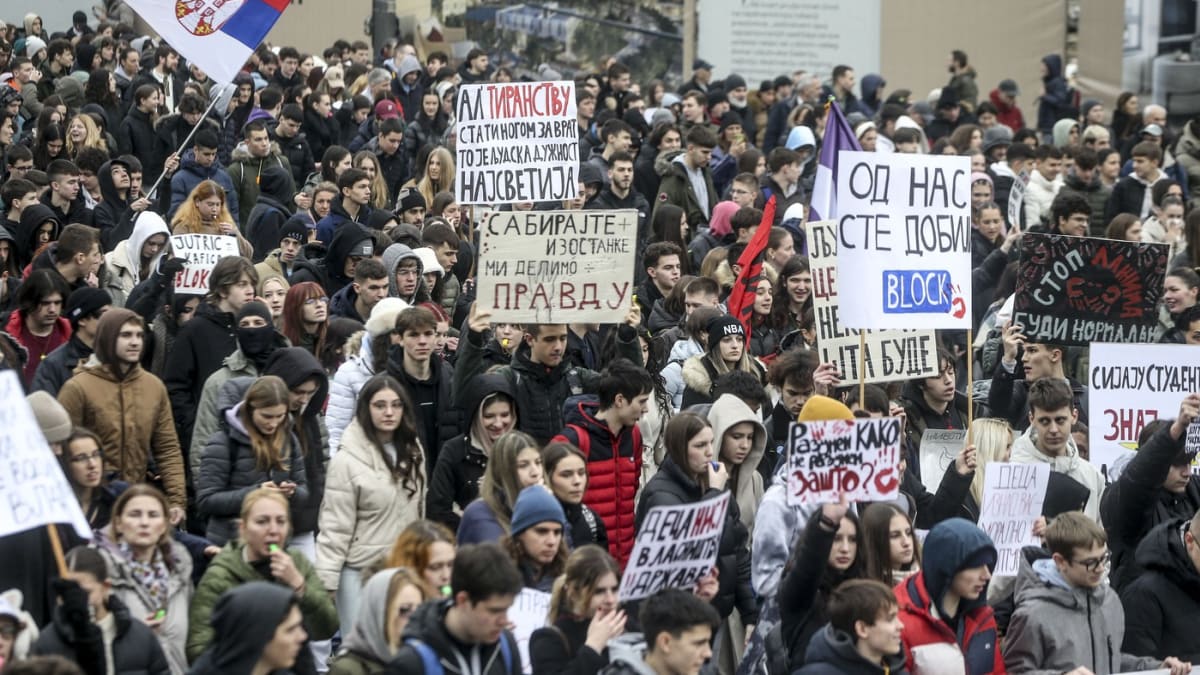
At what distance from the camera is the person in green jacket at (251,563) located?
7438mm

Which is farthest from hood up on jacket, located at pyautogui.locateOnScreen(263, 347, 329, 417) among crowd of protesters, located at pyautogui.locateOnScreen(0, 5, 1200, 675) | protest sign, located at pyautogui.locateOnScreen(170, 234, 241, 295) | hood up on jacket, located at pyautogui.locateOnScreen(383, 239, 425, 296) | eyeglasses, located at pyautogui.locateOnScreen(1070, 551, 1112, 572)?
eyeglasses, located at pyautogui.locateOnScreen(1070, 551, 1112, 572)

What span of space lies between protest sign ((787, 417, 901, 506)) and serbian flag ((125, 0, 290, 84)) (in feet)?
23.4

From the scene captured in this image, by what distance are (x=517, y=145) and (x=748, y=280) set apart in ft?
6.70

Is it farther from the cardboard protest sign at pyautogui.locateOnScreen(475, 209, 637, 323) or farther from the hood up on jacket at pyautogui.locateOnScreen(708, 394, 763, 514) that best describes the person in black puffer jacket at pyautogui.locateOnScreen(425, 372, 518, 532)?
the hood up on jacket at pyautogui.locateOnScreen(708, 394, 763, 514)

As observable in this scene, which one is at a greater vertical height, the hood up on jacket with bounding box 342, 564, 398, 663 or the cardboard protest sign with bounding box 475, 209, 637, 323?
the cardboard protest sign with bounding box 475, 209, 637, 323

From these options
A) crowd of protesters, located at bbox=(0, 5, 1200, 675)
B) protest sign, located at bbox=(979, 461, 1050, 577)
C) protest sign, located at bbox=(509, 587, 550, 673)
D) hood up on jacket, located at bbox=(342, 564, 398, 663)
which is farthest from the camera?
protest sign, located at bbox=(979, 461, 1050, 577)

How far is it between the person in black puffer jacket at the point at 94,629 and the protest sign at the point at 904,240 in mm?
4188

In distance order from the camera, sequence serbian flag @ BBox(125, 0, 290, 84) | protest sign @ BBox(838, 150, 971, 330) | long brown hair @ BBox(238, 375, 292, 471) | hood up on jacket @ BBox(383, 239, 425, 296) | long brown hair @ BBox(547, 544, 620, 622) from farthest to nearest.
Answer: serbian flag @ BBox(125, 0, 290, 84) → hood up on jacket @ BBox(383, 239, 425, 296) → protest sign @ BBox(838, 150, 971, 330) → long brown hair @ BBox(238, 375, 292, 471) → long brown hair @ BBox(547, 544, 620, 622)

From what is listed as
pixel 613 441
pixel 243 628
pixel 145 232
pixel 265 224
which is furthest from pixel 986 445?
pixel 265 224

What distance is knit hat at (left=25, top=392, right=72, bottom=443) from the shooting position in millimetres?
7762

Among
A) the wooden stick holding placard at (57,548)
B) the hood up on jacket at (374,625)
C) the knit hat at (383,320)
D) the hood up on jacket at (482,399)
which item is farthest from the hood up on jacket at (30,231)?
the hood up on jacket at (374,625)

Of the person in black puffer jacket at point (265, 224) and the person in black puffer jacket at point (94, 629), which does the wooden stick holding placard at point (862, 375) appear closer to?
the person in black puffer jacket at point (94, 629)

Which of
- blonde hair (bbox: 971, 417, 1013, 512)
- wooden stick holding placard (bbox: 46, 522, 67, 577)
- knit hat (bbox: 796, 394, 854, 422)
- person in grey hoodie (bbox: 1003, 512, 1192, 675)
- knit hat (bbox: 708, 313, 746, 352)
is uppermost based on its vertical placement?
knit hat (bbox: 708, 313, 746, 352)

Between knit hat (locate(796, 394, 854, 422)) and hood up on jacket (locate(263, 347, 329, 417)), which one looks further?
hood up on jacket (locate(263, 347, 329, 417))
